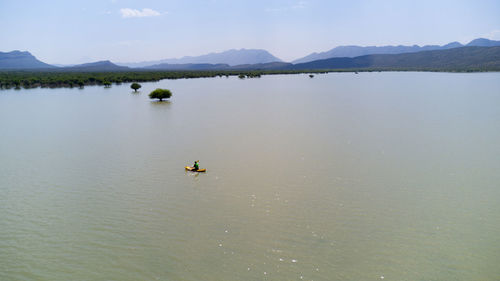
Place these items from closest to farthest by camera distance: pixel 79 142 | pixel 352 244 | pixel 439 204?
pixel 352 244 < pixel 439 204 < pixel 79 142

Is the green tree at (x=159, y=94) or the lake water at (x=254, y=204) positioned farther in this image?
the green tree at (x=159, y=94)

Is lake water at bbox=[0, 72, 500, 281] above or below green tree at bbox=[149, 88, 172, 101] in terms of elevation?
below

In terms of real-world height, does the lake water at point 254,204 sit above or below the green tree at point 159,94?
below

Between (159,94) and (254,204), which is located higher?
(159,94)

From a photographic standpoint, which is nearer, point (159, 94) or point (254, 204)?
point (254, 204)

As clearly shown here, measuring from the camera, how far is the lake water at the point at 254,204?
13.2 metres

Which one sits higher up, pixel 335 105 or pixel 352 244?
pixel 335 105

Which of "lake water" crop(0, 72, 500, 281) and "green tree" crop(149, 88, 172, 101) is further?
"green tree" crop(149, 88, 172, 101)

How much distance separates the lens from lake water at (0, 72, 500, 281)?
1318cm

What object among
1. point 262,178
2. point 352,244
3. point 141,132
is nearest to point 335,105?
point 141,132

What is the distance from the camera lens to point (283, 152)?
29.0m

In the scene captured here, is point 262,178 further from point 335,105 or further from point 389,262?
point 335,105

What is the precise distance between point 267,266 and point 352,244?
412 cm

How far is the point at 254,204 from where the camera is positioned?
1852 centimetres
